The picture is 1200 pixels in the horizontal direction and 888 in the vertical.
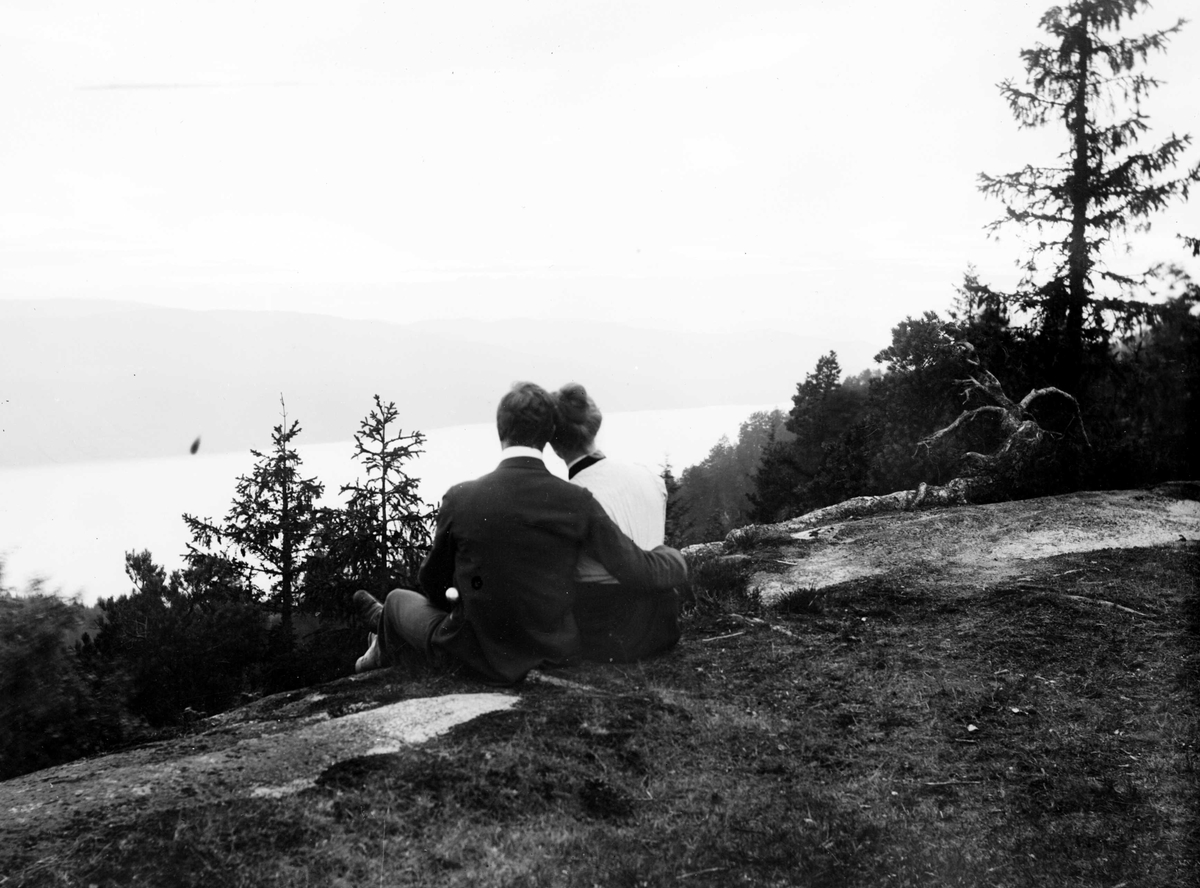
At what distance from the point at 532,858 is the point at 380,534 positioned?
11.6 m

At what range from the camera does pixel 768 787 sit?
3322 millimetres

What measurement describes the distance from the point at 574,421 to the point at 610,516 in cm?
52

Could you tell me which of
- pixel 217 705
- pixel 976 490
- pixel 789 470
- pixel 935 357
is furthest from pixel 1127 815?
pixel 789 470

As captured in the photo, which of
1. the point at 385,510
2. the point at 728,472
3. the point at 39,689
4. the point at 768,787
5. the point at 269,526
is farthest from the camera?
the point at 728,472

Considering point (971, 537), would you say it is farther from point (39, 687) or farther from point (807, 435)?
point (807, 435)

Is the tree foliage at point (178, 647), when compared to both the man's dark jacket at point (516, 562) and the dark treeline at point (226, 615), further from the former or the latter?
the man's dark jacket at point (516, 562)

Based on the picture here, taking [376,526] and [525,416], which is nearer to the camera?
[525,416]

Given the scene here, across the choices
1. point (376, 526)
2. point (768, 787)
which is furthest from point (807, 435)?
→ point (768, 787)

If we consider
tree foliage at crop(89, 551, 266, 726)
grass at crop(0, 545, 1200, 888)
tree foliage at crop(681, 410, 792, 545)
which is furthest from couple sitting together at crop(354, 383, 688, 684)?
tree foliage at crop(681, 410, 792, 545)

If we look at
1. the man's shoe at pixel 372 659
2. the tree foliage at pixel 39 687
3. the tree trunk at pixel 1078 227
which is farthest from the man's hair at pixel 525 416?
the tree trunk at pixel 1078 227

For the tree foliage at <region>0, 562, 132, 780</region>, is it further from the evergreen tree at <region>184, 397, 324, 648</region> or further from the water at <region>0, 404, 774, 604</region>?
the evergreen tree at <region>184, 397, 324, 648</region>

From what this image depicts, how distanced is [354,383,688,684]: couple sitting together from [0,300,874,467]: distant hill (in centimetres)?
31

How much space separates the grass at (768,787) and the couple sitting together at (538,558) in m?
0.22

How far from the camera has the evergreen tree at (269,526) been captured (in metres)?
15.6
